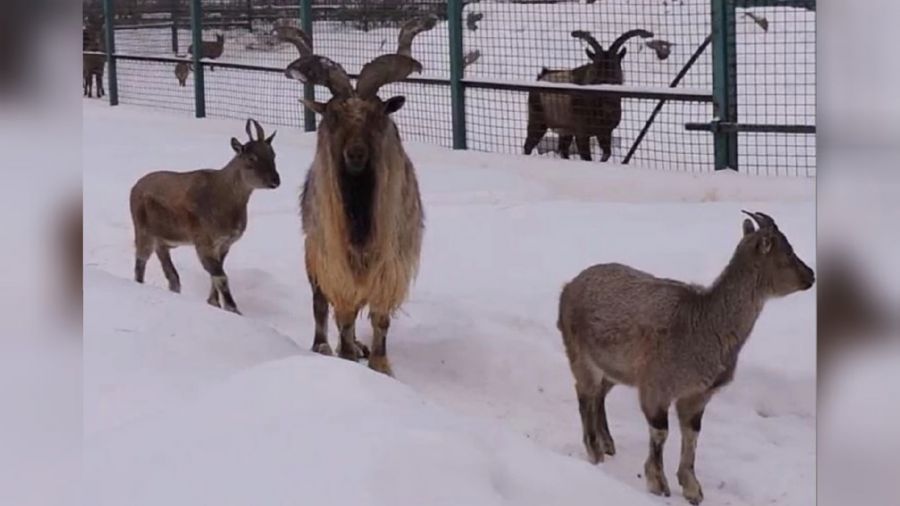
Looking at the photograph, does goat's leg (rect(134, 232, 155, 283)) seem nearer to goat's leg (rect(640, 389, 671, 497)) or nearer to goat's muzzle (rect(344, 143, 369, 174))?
goat's muzzle (rect(344, 143, 369, 174))

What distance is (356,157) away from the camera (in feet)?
15.3

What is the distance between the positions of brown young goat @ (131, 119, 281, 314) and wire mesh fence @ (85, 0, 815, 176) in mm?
2962

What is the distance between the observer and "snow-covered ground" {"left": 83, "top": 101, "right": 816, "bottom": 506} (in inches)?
95.8

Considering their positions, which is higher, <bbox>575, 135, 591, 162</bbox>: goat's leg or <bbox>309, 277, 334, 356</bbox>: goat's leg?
<bbox>575, 135, 591, 162</bbox>: goat's leg

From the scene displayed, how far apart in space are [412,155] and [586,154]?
137 cm

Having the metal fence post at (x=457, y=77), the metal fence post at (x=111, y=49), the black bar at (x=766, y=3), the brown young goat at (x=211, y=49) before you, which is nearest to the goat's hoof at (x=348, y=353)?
the black bar at (x=766, y=3)

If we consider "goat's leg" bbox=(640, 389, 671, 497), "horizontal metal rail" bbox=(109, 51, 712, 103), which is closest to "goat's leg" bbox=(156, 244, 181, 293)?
"horizontal metal rail" bbox=(109, 51, 712, 103)

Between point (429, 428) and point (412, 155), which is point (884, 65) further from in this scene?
point (412, 155)

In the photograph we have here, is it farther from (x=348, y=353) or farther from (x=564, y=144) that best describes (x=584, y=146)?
(x=348, y=353)

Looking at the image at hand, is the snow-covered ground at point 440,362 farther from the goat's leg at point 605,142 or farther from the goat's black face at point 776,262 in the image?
the goat's leg at point 605,142

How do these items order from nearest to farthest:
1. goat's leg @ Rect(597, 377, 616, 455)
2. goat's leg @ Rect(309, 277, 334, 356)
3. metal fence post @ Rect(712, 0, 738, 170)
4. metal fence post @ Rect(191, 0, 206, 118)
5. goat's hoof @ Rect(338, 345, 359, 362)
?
1. goat's leg @ Rect(597, 377, 616, 455)
2. goat's hoof @ Rect(338, 345, 359, 362)
3. goat's leg @ Rect(309, 277, 334, 356)
4. metal fence post @ Rect(712, 0, 738, 170)
5. metal fence post @ Rect(191, 0, 206, 118)

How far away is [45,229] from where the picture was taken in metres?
1.04

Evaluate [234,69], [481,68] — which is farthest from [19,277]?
[234,69]

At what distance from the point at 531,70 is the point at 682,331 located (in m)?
9.42
